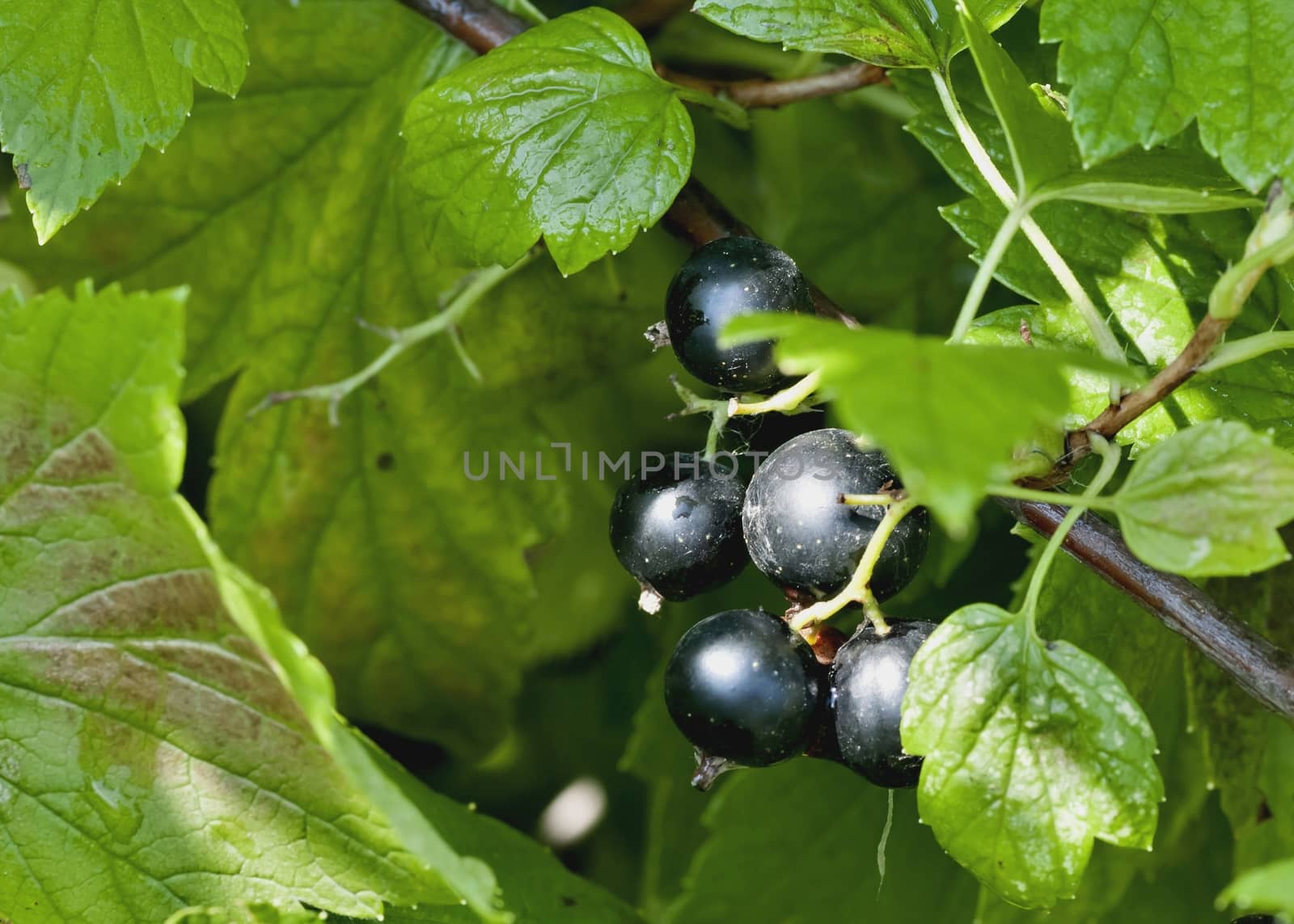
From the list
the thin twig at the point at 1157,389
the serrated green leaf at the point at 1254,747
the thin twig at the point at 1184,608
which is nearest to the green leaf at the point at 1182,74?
the thin twig at the point at 1157,389

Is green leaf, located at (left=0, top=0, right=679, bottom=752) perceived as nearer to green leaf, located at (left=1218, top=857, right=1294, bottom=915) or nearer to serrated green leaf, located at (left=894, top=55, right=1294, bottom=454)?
serrated green leaf, located at (left=894, top=55, right=1294, bottom=454)

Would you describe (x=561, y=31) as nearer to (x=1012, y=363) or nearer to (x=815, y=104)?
(x=1012, y=363)

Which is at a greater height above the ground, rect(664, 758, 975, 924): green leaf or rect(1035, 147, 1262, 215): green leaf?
rect(1035, 147, 1262, 215): green leaf

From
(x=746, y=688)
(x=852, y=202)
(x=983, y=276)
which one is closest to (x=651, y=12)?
(x=852, y=202)

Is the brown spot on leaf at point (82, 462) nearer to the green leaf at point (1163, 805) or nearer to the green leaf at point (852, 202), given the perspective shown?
the green leaf at point (1163, 805)

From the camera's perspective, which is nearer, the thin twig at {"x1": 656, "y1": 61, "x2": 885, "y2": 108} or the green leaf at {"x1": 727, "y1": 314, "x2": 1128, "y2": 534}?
the green leaf at {"x1": 727, "y1": 314, "x2": 1128, "y2": 534}

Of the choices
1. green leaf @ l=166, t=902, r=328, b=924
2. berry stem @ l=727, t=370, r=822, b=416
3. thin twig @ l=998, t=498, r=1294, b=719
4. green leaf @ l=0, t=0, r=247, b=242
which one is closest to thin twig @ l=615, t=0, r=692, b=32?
green leaf @ l=0, t=0, r=247, b=242
